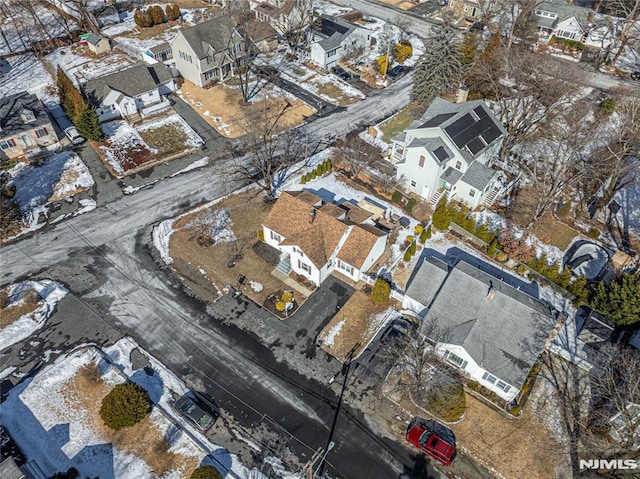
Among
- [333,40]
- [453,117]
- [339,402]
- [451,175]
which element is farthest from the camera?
[333,40]

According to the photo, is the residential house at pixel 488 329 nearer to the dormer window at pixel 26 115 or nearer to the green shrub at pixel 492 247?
the green shrub at pixel 492 247

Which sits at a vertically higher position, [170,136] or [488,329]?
[488,329]

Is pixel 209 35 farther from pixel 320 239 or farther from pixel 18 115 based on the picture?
pixel 320 239

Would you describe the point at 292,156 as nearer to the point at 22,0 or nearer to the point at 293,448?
the point at 293,448

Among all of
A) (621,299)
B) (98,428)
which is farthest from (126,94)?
(621,299)

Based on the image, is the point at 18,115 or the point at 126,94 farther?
the point at 126,94

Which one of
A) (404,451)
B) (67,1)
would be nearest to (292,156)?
(404,451)

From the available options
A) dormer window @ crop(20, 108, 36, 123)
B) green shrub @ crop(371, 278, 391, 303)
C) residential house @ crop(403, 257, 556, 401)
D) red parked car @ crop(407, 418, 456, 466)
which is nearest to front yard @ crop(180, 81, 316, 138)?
dormer window @ crop(20, 108, 36, 123)
